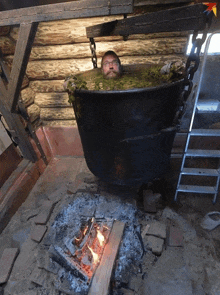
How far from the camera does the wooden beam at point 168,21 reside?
51.1 inches

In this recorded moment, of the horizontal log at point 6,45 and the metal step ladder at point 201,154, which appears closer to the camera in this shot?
the metal step ladder at point 201,154

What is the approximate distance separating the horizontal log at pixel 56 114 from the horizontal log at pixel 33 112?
0.32 ft

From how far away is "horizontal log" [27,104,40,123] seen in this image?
131 inches

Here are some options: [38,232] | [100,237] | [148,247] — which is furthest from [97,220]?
[38,232]

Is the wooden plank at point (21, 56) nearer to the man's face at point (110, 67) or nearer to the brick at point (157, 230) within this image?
the man's face at point (110, 67)

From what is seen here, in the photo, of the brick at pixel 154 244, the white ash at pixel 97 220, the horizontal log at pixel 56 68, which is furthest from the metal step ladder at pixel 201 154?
the horizontal log at pixel 56 68

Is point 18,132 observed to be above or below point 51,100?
below

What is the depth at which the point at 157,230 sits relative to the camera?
2.29 metres

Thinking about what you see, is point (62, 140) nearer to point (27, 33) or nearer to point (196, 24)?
point (27, 33)

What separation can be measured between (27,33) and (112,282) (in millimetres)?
2683

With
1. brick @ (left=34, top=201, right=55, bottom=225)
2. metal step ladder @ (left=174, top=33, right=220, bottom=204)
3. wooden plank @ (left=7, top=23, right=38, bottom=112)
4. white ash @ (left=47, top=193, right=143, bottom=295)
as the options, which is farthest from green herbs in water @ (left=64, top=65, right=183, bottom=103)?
brick @ (left=34, top=201, right=55, bottom=225)

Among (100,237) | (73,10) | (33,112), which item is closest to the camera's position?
(73,10)

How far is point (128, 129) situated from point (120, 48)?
5.47 feet

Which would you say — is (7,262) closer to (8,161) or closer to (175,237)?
(8,161)
